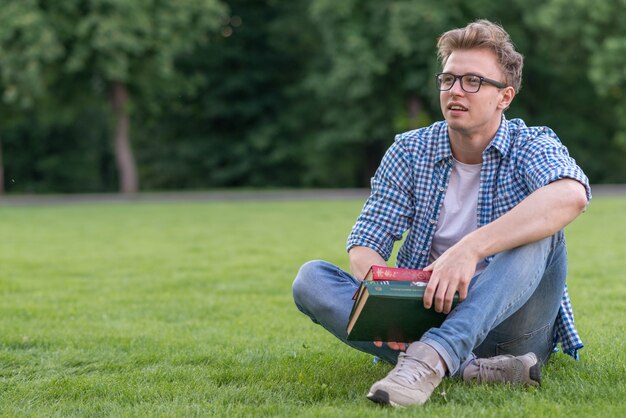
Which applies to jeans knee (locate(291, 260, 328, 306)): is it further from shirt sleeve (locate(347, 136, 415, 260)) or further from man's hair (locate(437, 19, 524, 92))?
man's hair (locate(437, 19, 524, 92))

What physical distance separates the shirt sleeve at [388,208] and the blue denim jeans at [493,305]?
20 centimetres

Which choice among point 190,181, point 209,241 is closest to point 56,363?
point 209,241

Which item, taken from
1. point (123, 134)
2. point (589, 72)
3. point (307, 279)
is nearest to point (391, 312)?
point (307, 279)

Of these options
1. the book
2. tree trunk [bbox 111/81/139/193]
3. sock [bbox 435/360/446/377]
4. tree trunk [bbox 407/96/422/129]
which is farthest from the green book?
tree trunk [bbox 407/96/422/129]

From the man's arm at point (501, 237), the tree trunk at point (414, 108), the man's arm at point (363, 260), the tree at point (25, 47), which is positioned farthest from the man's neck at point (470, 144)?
the tree trunk at point (414, 108)

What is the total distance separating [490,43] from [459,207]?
71 centimetres

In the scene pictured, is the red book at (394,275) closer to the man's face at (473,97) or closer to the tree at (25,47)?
the man's face at (473,97)

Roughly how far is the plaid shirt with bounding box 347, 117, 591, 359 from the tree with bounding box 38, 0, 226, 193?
75.5ft

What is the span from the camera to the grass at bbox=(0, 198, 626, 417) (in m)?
3.46

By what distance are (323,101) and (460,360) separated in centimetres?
3151

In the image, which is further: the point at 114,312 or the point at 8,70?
the point at 8,70

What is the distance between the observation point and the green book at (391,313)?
3217 mm

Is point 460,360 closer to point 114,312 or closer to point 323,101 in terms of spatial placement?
point 114,312

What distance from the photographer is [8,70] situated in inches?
1006
